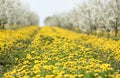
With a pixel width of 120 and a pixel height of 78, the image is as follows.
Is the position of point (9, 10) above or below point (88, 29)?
above

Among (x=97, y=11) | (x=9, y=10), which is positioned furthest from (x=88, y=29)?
(x=9, y=10)

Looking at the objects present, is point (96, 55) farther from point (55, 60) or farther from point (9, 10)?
point (9, 10)

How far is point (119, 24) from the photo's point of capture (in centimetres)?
3200

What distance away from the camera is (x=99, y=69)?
10.5 metres

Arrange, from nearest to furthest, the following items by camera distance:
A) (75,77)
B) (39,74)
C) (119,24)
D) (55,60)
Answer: (75,77) → (39,74) → (55,60) → (119,24)

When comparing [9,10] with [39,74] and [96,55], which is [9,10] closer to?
[96,55]

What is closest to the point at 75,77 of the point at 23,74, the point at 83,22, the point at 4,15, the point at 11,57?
the point at 23,74

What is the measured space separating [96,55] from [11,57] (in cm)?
429

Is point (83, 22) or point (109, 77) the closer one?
point (109, 77)

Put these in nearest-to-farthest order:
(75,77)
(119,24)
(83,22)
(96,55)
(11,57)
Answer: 1. (75,77)
2. (96,55)
3. (11,57)
4. (119,24)
5. (83,22)

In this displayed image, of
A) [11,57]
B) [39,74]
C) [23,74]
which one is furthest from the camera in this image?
[11,57]

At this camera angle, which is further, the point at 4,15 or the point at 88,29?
the point at 88,29

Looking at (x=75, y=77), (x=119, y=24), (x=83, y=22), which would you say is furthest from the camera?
(x=83, y=22)

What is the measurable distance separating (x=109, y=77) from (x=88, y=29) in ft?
116
